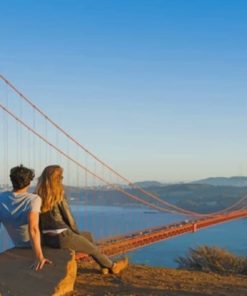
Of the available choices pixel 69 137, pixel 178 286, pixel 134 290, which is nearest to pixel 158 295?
pixel 134 290

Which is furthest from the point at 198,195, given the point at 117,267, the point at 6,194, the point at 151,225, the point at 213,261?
the point at 6,194

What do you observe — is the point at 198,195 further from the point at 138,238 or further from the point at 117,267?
the point at 117,267

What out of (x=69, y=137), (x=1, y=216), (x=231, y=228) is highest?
(x=69, y=137)

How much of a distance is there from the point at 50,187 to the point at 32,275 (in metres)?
0.75

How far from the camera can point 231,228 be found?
62031mm

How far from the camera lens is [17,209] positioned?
4250 millimetres

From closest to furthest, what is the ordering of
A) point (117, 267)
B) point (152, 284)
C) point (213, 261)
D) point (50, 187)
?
point (50, 187)
point (152, 284)
point (117, 267)
point (213, 261)

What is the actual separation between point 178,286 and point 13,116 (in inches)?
666

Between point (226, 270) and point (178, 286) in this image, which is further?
point (226, 270)

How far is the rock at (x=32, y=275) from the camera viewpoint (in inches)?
170

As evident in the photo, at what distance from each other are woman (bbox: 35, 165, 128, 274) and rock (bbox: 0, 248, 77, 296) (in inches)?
6.6

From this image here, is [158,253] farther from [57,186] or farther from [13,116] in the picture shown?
[57,186]

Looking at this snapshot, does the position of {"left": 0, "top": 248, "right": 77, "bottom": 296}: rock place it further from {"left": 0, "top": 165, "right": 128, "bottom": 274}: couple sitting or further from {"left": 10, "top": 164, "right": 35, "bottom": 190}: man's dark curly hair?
{"left": 10, "top": 164, "right": 35, "bottom": 190}: man's dark curly hair

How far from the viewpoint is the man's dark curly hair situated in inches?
160
